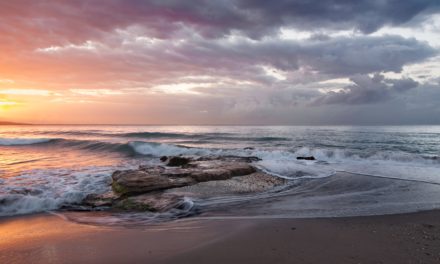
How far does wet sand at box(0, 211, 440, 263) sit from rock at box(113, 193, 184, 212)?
4.02 ft

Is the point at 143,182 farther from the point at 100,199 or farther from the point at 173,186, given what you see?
the point at 100,199

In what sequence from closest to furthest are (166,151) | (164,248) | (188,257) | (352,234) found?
1. (188,257)
2. (164,248)
3. (352,234)
4. (166,151)

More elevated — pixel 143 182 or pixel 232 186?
pixel 143 182

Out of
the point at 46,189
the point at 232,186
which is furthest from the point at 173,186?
the point at 46,189

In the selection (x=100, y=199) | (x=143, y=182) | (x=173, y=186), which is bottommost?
(x=100, y=199)

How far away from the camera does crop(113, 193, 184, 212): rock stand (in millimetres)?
7004

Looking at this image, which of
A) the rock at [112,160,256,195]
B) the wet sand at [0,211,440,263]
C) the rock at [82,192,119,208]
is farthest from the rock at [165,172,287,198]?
the wet sand at [0,211,440,263]

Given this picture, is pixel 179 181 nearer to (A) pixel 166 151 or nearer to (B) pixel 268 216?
(B) pixel 268 216

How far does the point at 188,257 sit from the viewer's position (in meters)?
4.14

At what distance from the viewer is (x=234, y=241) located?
476 cm

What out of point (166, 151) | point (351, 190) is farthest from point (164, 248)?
point (166, 151)

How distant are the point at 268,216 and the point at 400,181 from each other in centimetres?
656

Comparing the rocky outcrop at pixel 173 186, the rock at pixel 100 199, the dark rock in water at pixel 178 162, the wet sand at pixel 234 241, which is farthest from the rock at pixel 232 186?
the dark rock in water at pixel 178 162

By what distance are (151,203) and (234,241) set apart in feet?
10.3
